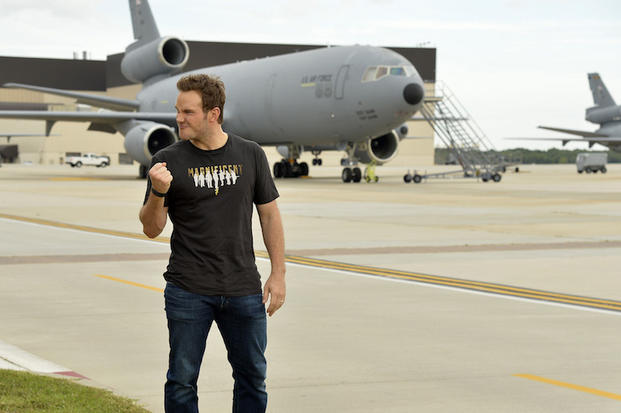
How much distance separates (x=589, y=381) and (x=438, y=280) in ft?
16.4

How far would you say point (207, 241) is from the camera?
4.48 metres

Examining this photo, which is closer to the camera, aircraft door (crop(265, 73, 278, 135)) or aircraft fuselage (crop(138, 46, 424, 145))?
aircraft fuselage (crop(138, 46, 424, 145))

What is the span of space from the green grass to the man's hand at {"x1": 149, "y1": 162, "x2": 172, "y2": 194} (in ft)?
5.28

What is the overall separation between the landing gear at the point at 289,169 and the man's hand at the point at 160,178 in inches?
1602

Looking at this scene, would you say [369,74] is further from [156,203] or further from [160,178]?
[160,178]

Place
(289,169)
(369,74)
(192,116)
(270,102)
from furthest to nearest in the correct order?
(289,169)
(270,102)
(369,74)
(192,116)

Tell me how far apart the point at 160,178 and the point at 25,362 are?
2.93 meters

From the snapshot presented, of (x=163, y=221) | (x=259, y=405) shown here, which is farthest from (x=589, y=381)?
(x=163, y=221)

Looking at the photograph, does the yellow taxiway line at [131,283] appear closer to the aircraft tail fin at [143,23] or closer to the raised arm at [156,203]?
the raised arm at [156,203]

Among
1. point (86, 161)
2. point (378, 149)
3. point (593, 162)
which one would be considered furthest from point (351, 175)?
point (86, 161)

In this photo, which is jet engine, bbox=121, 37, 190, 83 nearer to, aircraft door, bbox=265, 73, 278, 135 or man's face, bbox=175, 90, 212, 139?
aircraft door, bbox=265, 73, 278, 135

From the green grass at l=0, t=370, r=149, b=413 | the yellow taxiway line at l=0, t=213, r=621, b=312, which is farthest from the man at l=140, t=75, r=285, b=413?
the yellow taxiway line at l=0, t=213, r=621, b=312

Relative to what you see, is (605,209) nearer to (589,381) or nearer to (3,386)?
(589,381)

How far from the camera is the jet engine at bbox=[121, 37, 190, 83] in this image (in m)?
47.2
